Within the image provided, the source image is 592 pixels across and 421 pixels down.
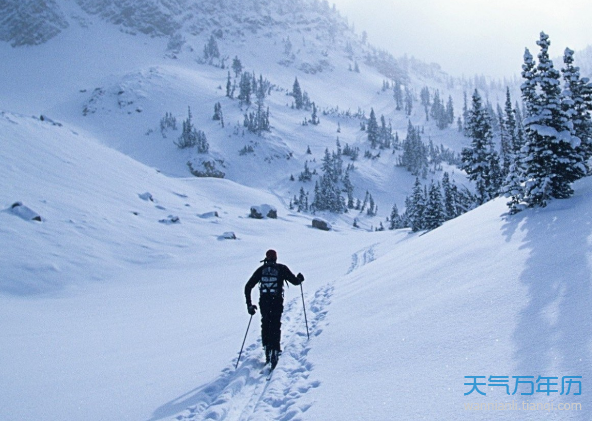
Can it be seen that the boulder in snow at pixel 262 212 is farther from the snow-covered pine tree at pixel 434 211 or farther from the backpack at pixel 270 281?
the backpack at pixel 270 281

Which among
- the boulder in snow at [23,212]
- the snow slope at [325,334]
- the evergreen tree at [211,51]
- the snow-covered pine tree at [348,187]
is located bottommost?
the snow slope at [325,334]

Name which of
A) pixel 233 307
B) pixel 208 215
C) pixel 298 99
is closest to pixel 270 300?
pixel 233 307

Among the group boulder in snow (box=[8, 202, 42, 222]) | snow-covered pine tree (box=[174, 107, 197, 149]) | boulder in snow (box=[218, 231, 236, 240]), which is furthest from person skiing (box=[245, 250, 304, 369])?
snow-covered pine tree (box=[174, 107, 197, 149])

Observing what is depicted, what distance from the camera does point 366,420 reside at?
4121 mm

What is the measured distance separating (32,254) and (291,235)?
27043mm

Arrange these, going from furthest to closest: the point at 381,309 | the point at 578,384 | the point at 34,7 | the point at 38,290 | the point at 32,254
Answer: the point at 34,7
the point at 32,254
the point at 38,290
the point at 381,309
the point at 578,384

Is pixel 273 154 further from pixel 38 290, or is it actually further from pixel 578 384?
pixel 578 384

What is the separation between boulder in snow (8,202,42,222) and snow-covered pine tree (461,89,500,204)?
33314 millimetres

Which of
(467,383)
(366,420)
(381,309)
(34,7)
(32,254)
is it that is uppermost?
(34,7)

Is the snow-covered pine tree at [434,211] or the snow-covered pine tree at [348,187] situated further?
the snow-covered pine tree at [348,187]

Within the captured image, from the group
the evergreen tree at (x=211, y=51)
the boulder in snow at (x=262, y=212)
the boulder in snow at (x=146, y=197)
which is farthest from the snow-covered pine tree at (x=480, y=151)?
the evergreen tree at (x=211, y=51)

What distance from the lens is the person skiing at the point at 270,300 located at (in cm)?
723

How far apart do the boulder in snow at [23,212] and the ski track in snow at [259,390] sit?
20.0m

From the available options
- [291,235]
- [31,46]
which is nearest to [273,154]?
[291,235]
